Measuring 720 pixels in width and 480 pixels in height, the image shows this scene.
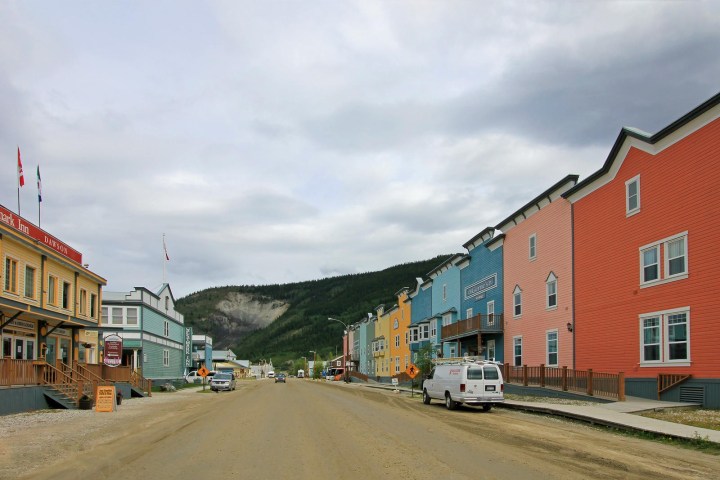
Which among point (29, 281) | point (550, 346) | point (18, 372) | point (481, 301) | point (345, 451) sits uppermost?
point (29, 281)

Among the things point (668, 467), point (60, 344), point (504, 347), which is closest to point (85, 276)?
point (60, 344)

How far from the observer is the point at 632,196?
27031mm

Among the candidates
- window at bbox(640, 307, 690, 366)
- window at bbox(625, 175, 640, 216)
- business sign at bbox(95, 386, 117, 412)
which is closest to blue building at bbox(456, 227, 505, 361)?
window at bbox(625, 175, 640, 216)

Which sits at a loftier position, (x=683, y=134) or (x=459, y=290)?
(x=683, y=134)

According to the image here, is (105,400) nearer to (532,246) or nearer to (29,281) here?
(29,281)

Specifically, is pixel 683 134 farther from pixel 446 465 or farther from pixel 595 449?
pixel 446 465

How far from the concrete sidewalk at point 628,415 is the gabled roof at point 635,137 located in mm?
9742

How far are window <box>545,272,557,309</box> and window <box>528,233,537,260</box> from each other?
231 cm

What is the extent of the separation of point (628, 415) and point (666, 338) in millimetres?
5706

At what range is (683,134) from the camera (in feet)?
77.5

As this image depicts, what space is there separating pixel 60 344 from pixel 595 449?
91.8 ft

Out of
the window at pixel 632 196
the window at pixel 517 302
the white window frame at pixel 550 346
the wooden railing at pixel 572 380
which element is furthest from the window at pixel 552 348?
the window at pixel 632 196

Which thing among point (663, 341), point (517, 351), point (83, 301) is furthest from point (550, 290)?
point (83, 301)

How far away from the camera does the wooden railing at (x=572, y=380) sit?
988 inches
